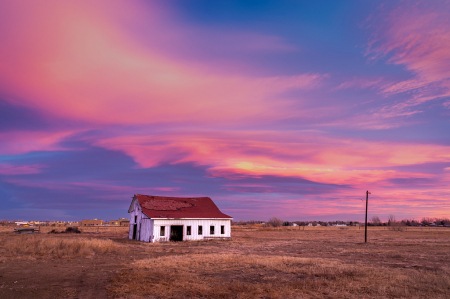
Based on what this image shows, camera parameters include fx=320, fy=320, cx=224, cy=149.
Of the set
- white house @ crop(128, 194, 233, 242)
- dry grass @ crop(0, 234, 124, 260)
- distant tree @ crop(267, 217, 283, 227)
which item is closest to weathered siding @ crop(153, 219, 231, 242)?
white house @ crop(128, 194, 233, 242)

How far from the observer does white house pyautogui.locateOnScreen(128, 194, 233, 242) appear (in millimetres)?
40938

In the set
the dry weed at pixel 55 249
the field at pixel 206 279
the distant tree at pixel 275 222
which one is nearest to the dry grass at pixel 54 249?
the dry weed at pixel 55 249

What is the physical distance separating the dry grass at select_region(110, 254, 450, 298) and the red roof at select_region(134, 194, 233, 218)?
23.7 metres

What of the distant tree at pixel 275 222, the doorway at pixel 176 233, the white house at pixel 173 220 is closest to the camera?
the white house at pixel 173 220

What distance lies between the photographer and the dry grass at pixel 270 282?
11.9m

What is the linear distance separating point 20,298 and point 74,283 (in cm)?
281

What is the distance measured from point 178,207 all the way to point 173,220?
4439 mm

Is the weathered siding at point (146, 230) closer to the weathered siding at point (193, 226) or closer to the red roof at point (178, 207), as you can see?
the weathered siding at point (193, 226)

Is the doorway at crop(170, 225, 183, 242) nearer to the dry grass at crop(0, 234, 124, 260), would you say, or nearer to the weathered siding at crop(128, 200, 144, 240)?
the weathered siding at crop(128, 200, 144, 240)

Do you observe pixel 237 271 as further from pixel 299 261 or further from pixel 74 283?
pixel 74 283

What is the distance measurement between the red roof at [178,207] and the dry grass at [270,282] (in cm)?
2366

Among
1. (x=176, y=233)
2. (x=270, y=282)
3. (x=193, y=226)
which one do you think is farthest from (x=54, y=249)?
(x=176, y=233)

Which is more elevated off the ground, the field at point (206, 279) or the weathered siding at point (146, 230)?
the field at point (206, 279)

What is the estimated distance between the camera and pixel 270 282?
46.7 feet
